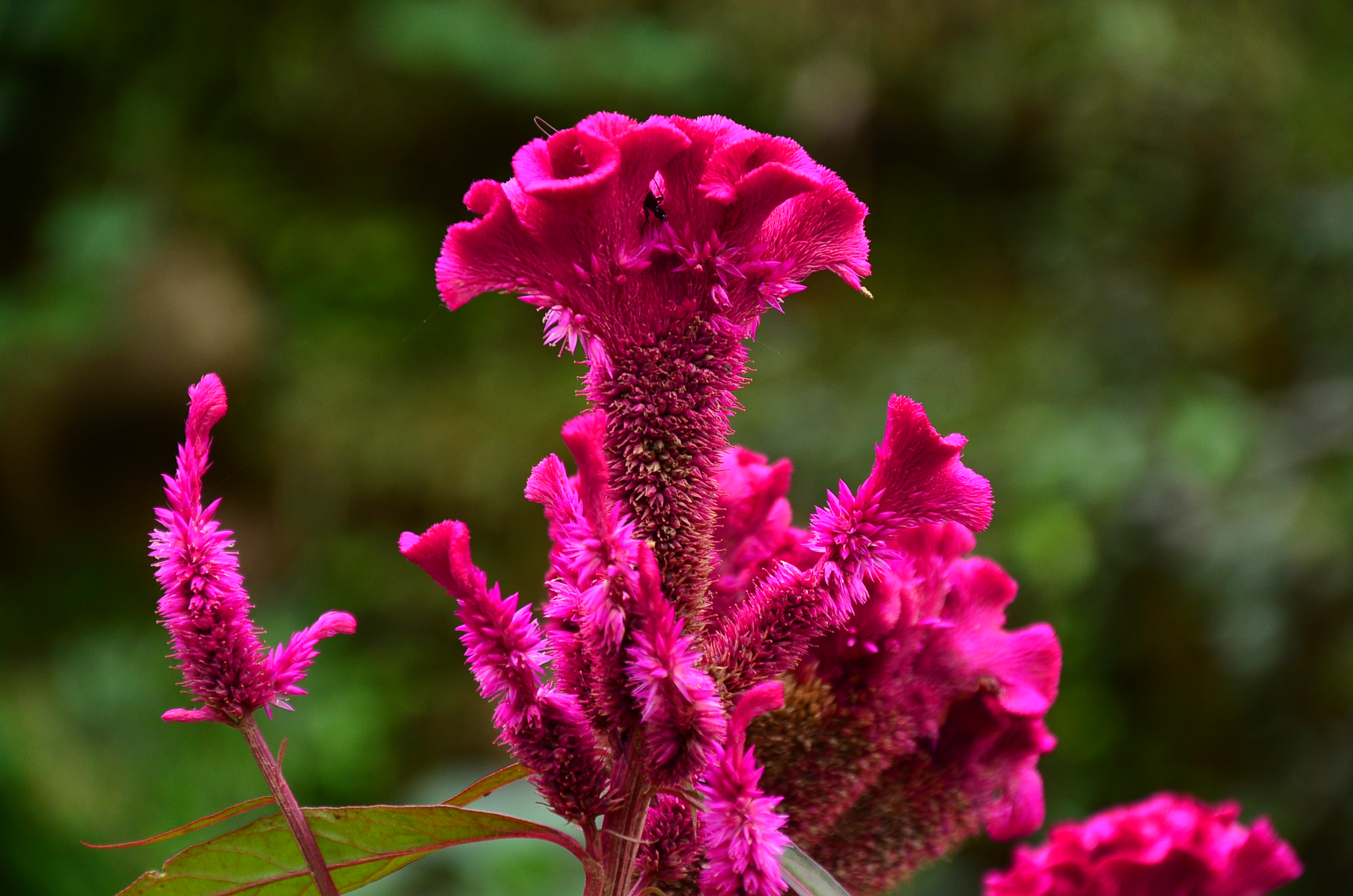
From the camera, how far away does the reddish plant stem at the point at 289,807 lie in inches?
16.6

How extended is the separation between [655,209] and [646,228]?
0.4 inches

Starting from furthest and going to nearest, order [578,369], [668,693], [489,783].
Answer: [578,369] < [489,783] < [668,693]

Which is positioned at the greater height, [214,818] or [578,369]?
[578,369]

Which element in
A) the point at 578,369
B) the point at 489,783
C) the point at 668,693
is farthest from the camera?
the point at 578,369

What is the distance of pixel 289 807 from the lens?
0.43 metres

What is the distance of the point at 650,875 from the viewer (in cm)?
44

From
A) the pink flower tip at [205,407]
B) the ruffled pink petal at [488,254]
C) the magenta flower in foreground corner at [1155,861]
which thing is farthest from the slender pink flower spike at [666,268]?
the magenta flower in foreground corner at [1155,861]

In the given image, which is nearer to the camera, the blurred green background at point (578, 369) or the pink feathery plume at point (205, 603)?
the pink feathery plume at point (205, 603)

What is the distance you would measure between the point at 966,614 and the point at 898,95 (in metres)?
3.53

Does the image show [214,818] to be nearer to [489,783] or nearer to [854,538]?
[489,783]

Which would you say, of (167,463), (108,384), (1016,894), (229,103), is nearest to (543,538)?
(167,463)

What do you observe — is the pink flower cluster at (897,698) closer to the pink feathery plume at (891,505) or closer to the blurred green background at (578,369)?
the pink feathery plume at (891,505)

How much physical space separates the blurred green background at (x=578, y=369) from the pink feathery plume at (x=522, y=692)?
6.09 feet

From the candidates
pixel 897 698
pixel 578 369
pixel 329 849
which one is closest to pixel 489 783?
pixel 329 849
